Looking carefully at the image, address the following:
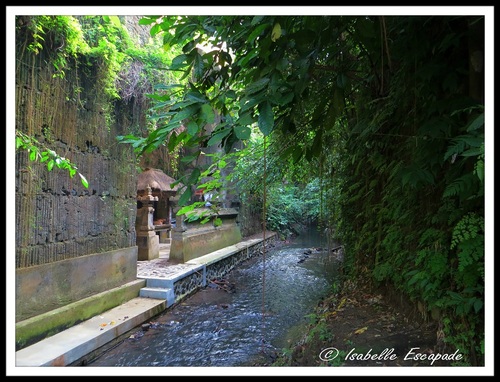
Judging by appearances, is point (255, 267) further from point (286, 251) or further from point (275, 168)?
point (275, 168)

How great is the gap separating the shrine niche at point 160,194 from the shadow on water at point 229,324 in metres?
2.95

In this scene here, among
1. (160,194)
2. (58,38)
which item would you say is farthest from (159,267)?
(58,38)

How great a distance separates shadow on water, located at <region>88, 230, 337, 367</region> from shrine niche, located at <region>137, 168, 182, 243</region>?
295 cm

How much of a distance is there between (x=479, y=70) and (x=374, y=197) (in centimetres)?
185

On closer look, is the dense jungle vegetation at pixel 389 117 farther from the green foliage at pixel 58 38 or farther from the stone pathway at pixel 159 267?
the stone pathway at pixel 159 267

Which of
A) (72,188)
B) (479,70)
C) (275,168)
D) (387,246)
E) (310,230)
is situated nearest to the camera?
(479,70)

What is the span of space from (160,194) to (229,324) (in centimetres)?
622

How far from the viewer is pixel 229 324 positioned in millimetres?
5320

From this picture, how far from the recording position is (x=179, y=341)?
468cm

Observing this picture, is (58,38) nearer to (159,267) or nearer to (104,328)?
(104,328)

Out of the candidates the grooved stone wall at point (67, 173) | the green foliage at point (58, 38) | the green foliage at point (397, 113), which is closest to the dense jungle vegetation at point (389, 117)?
the green foliage at point (397, 113)

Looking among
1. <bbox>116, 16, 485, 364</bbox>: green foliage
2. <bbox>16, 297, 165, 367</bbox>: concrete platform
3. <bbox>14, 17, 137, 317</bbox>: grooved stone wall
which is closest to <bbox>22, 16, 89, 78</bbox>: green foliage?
<bbox>14, 17, 137, 317</bbox>: grooved stone wall

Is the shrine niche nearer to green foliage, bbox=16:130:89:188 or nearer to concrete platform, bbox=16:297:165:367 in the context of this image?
concrete platform, bbox=16:297:165:367

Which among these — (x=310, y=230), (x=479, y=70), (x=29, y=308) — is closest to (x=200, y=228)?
(x=29, y=308)
